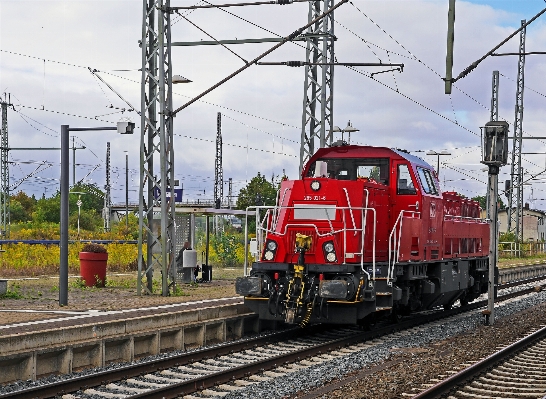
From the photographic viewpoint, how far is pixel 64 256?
17.4m

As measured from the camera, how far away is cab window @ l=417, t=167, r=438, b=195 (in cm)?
1714

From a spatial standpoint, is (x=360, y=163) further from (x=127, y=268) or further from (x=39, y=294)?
(x=127, y=268)

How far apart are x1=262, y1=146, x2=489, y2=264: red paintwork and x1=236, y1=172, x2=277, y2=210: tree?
2120 inches

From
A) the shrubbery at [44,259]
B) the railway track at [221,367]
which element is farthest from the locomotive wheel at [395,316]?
the shrubbery at [44,259]

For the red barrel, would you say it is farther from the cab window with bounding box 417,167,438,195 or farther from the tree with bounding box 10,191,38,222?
the tree with bounding box 10,191,38,222

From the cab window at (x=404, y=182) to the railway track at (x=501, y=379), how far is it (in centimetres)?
403

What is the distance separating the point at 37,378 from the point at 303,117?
46.0 feet

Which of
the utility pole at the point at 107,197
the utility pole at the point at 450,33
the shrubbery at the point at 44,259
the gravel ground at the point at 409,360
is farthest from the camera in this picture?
the utility pole at the point at 107,197

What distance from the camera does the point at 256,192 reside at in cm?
7450

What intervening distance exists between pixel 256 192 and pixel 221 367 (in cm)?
6230

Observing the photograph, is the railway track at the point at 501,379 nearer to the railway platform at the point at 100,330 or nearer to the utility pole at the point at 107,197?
the railway platform at the point at 100,330

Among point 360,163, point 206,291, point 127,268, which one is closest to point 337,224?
point 360,163

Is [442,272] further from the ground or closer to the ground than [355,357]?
further from the ground

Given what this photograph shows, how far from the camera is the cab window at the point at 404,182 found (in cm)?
1673
